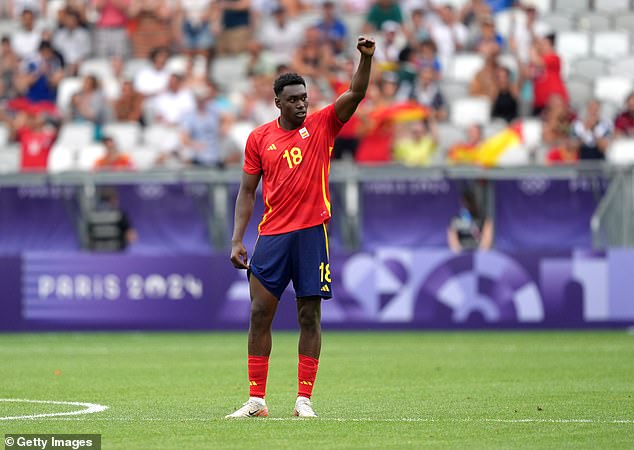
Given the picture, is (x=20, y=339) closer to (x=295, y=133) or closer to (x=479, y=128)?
(x=479, y=128)

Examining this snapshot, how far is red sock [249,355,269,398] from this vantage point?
10289 mm

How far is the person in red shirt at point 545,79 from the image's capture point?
24.2 m

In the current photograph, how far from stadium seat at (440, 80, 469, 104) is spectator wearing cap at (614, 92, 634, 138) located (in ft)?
9.38

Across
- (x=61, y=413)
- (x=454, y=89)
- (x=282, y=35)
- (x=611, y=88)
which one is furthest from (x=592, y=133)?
(x=61, y=413)

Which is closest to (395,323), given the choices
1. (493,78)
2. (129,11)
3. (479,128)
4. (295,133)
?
(479,128)

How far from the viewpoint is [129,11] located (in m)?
27.5

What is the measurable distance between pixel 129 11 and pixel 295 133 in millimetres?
17821

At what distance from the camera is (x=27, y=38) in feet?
91.0

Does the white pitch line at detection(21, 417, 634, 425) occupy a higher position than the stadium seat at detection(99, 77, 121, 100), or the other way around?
the stadium seat at detection(99, 77, 121, 100)

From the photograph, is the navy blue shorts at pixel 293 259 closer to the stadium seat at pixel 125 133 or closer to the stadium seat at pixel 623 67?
the stadium seat at pixel 125 133

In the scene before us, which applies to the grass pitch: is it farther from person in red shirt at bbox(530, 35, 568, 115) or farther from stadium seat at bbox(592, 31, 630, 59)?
stadium seat at bbox(592, 31, 630, 59)

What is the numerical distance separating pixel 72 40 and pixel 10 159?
3.93m

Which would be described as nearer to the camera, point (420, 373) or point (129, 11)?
point (420, 373)

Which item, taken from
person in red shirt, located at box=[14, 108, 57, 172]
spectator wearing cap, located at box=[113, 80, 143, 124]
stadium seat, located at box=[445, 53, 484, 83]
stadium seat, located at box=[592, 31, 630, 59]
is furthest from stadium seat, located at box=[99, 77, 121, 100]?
stadium seat, located at box=[592, 31, 630, 59]
